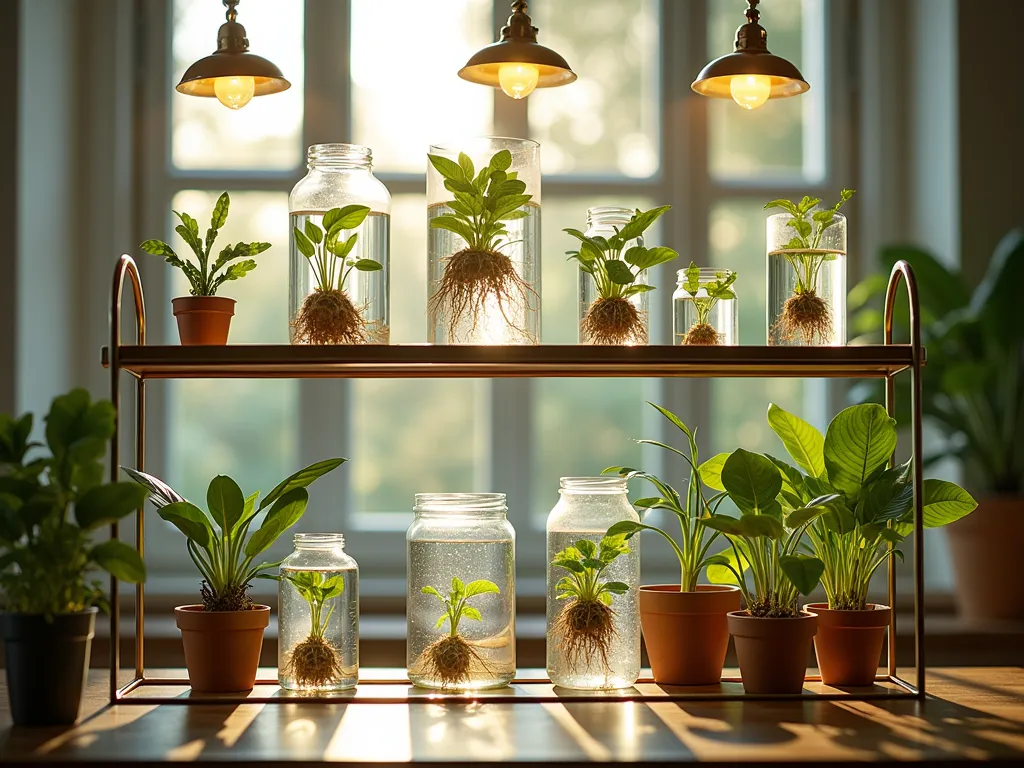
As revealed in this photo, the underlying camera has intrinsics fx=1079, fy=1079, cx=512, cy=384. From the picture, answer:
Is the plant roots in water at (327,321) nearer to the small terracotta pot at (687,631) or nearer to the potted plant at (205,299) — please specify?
the potted plant at (205,299)

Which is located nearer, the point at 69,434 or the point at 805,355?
the point at 69,434

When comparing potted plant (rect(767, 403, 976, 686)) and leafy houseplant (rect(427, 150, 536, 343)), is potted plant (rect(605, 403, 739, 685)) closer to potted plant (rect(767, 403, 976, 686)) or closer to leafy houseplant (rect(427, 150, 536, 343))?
potted plant (rect(767, 403, 976, 686))

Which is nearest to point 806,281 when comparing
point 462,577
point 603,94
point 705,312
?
point 705,312

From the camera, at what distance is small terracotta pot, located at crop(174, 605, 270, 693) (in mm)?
1366

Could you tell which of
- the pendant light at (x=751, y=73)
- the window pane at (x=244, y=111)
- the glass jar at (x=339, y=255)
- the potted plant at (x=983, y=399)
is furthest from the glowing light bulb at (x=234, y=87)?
the potted plant at (x=983, y=399)

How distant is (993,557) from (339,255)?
197cm

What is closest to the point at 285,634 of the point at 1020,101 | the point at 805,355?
the point at 805,355

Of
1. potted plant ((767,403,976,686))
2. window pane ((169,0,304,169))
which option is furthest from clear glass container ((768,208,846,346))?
window pane ((169,0,304,169))

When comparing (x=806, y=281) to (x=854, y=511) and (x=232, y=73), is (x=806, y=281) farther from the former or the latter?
(x=232, y=73)

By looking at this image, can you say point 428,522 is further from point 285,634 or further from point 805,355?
point 805,355

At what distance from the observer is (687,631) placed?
1418 millimetres

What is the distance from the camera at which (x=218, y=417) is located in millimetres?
3121

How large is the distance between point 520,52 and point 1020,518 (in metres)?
1.88

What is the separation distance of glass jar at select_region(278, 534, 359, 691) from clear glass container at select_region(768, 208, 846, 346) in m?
0.64
